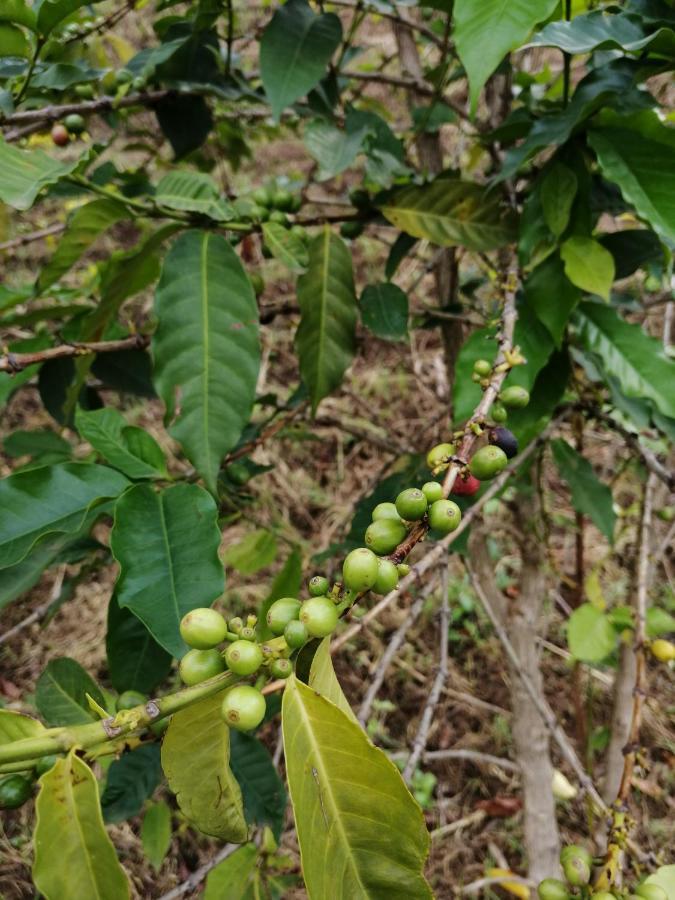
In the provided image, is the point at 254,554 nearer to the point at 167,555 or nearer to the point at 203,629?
the point at 167,555

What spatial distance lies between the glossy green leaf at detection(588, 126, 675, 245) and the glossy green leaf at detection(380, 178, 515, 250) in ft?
→ 0.77

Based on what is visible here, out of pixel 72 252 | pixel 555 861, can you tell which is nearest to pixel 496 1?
pixel 72 252

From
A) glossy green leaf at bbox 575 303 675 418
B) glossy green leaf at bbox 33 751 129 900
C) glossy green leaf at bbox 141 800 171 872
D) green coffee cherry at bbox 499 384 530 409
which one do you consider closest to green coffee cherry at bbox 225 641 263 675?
glossy green leaf at bbox 33 751 129 900

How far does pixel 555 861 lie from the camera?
1760 mm

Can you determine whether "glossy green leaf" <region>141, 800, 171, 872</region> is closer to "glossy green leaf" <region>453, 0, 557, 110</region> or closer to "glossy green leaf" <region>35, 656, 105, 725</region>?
"glossy green leaf" <region>35, 656, 105, 725</region>

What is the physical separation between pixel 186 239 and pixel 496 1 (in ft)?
1.83

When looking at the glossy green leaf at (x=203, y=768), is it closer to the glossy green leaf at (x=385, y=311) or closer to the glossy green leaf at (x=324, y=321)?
the glossy green leaf at (x=324, y=321)

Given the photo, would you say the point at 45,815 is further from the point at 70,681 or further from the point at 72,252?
the point at 72,252

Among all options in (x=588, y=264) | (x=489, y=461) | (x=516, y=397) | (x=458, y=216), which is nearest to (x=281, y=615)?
(x=489, y=461)

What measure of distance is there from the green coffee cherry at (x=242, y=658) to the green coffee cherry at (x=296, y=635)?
0.03 metres

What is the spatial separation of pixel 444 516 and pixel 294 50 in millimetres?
1015

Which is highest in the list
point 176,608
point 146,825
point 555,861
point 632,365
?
point 632,365

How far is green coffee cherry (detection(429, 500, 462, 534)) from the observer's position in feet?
1.86

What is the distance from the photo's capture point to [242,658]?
1.63ft
